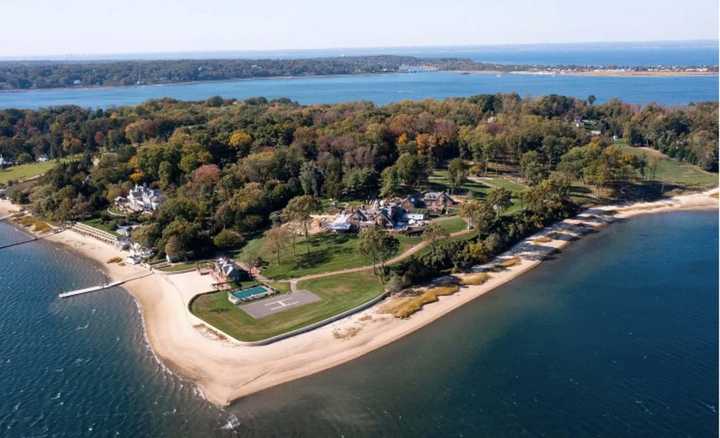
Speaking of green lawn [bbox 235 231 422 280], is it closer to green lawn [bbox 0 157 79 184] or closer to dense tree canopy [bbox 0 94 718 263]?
dense tree canopy [bbox 0 94 718 263]

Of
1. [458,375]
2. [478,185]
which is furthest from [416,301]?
[478,185]

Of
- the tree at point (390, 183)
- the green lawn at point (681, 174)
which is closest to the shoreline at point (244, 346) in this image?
the tree at point (390, 183)

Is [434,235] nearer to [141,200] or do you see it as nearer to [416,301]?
[416,301]

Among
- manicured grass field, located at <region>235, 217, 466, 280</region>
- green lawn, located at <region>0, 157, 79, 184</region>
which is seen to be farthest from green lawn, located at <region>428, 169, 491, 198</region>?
green lawn, located at <region>0, 157, 79, 184</region>

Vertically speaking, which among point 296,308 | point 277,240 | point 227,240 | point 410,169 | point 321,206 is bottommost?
point 296,308

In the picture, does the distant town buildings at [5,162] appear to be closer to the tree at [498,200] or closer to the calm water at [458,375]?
the calm water at [458,375]

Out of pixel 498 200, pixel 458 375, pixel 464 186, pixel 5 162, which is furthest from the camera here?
pixel 5 162

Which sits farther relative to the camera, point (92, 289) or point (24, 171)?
point (24, 171)

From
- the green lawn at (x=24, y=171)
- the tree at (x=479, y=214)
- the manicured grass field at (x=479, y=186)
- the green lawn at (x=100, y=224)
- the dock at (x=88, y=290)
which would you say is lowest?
the dock at (x=88, y=290)
